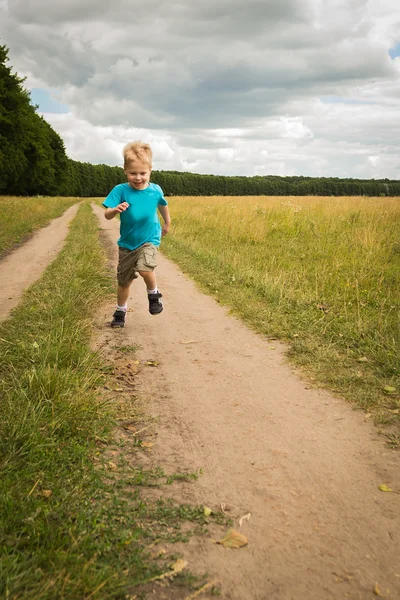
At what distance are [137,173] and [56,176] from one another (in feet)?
192

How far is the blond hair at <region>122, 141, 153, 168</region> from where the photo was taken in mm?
4539

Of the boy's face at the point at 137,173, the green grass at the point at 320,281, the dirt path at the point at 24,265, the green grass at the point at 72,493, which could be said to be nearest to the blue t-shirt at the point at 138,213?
the boy's face at the point at 137,173

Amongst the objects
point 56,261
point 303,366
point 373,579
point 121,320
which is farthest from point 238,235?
point 373,579

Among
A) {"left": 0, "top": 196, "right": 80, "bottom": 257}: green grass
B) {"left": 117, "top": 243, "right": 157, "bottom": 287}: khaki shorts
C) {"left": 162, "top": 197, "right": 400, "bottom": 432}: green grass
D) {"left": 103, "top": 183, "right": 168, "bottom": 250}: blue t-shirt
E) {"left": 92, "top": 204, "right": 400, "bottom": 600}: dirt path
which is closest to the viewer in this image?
{"left": 92, "top": 204, "right": 400, "bottom": 600}: dirt path

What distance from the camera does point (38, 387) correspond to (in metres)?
3.11

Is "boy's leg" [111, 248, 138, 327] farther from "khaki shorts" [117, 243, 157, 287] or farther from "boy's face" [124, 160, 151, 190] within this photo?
"boy's face" [124, 160, 151, 190]

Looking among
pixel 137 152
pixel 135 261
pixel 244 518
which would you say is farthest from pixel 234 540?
pixel 137 152

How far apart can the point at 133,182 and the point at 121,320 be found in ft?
5.33

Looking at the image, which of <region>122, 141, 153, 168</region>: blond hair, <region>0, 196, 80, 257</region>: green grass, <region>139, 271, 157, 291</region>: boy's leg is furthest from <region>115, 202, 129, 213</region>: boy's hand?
<region>0, 196, 80, 257</region>: green grass

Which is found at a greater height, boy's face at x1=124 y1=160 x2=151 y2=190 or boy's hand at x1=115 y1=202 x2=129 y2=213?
boy's face at x1=124 y1=160 x2=151 y2=190

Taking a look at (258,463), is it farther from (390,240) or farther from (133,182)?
(390,240)

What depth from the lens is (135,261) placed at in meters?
5.12

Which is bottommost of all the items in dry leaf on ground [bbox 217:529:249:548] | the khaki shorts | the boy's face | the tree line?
dry leaf on ground [bbox 217:529:249:548]

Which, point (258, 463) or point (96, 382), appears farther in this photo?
point (96, 382)
